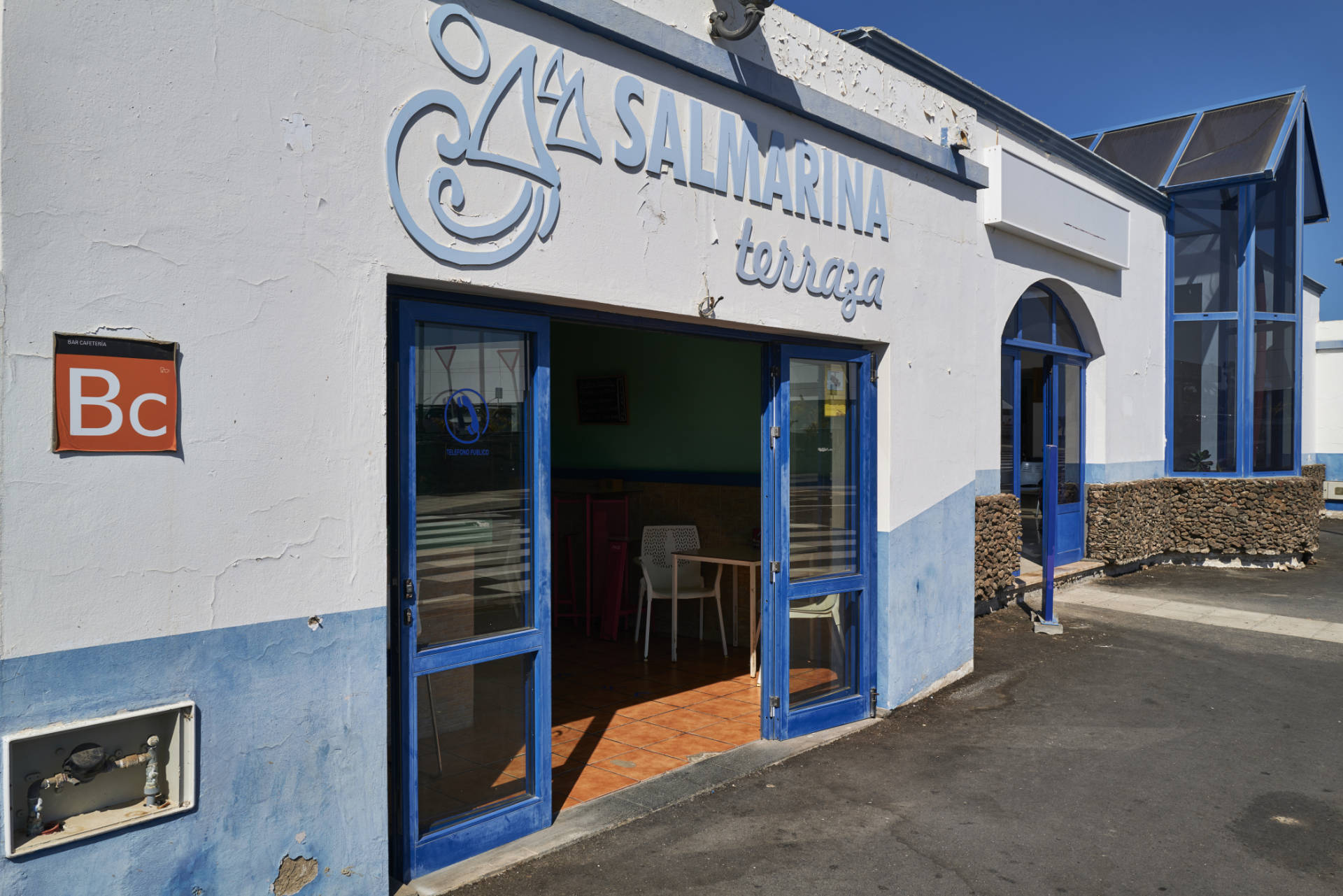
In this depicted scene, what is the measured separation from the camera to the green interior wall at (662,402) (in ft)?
26.3

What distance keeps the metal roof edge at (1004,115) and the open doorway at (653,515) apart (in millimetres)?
2420

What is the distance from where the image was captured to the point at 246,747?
310 centimetres

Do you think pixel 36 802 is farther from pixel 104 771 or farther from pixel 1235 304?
pixel 1235 304

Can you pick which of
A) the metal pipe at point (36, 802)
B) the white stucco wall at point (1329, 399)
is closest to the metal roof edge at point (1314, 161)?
the white stucco wall at point (1329, 399)

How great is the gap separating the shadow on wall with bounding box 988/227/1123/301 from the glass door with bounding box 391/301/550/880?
587 centimetres

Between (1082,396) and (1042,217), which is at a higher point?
(1042,217)

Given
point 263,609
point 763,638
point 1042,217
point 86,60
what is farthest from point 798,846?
point 1042,217

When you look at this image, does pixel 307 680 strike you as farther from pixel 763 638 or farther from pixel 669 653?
pixel 669 653

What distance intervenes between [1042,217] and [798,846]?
6.93 metres

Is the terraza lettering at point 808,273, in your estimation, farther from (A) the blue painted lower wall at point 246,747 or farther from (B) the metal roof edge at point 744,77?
(A) the blue painted lower wall at point 246,747

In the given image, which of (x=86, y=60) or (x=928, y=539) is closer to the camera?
(x=86, y=60)

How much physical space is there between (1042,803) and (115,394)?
428 cm

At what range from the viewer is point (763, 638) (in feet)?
18.0

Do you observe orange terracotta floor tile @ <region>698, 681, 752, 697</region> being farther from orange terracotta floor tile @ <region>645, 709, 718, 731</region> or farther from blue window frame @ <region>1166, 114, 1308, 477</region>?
blue window frame @ <region>1166, 114, 1308, 477</region>
